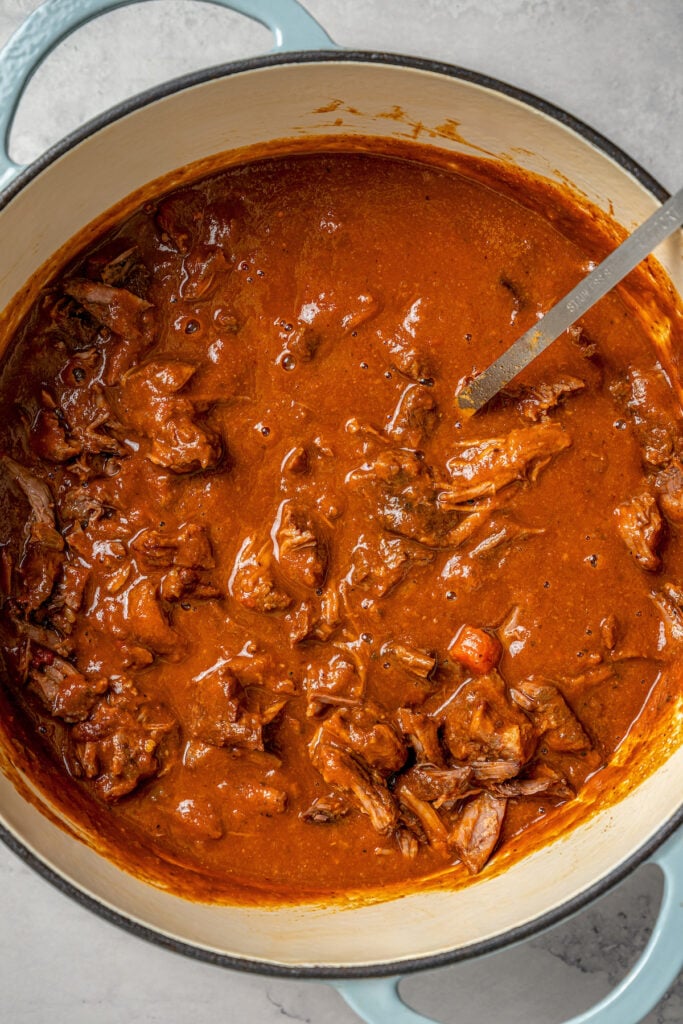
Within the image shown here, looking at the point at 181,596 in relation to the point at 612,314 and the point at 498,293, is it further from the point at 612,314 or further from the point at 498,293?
the point at 612,314

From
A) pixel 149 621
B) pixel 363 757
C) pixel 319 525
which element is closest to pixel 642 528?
pixel 319 525

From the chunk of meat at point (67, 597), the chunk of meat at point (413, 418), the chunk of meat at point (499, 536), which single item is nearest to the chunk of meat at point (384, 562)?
the chunk of meat at point (499, 536)

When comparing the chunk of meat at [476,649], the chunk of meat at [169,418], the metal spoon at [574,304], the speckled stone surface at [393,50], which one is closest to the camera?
the metal spoon at [574,304]

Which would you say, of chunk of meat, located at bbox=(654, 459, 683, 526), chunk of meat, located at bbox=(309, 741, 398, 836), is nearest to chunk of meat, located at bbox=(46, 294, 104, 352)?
chunk of meat, located at bbox=(309, 741, 398, 836)

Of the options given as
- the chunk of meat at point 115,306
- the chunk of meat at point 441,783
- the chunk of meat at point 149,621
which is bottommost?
the chunk of meat at point 441,783

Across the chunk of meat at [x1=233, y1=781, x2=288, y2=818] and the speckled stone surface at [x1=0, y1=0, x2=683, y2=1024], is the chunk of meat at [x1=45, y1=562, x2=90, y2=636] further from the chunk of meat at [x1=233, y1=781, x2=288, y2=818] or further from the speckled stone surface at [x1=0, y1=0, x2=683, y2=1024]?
the speckled stone surface at [x1=0, y1=0, x2=683, y2=1024]

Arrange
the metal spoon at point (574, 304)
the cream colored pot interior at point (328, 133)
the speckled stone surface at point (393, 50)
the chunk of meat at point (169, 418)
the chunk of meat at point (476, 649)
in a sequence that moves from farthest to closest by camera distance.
Answer: the speckled stone surface at point (393, 50), the chunk of meat at point (476, 649), the chunk of meat at point (169, 418), the cream colored pot interior at point (328, 133), the metal spoon at point (574, 304)

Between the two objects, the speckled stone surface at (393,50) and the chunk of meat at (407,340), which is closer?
the chunk of meat at (407,340)

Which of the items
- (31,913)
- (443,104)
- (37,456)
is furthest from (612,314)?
(31,913)

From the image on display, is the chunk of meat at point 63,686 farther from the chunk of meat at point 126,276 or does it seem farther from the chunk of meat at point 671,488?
the chunk of meat at point 671,488
